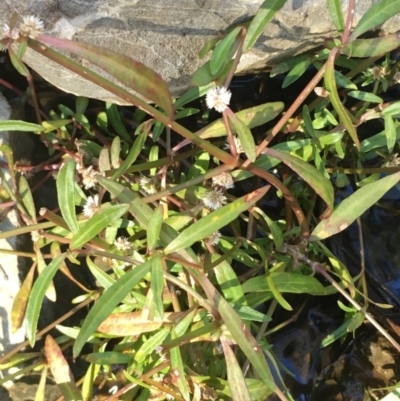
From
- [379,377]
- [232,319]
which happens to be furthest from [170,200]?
[379,377]

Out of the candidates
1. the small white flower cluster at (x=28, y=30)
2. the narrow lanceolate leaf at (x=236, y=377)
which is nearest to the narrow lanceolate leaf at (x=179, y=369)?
the narrow lanceolate leaf at (x=236, y=377)

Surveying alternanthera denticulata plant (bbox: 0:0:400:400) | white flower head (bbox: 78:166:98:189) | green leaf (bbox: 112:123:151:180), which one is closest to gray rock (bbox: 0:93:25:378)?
alternanthera denticulata plant (bbox: 0:0:400:400)

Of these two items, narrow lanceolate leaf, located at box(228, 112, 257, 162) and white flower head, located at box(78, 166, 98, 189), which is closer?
narrow lanceolate leaf, located at box(228, 112, 257, 162)

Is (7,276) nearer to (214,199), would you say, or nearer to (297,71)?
(214,199)

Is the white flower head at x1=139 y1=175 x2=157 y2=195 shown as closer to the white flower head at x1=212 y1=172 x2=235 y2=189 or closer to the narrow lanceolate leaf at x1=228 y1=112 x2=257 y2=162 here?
the white flower head at x1=212 y1=172 x2=235 y2=189

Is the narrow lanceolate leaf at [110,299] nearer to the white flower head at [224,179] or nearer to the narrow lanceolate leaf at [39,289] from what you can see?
the narrow lanceolate leaf at [39,289]

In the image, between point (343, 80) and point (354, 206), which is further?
point (343, 80)

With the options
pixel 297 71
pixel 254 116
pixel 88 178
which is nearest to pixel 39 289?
pixel 88 178
